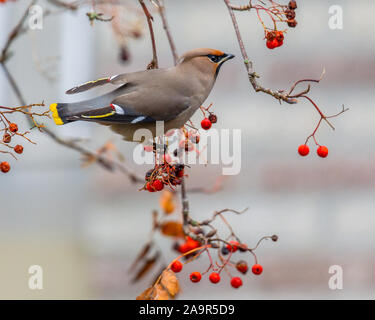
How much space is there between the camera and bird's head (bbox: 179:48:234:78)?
4.14 ft

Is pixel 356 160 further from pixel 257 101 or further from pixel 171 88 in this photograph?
pixel 171 88

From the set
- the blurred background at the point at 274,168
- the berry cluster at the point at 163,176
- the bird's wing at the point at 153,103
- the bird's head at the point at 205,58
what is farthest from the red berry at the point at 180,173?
the blurred background at the point at 274,168

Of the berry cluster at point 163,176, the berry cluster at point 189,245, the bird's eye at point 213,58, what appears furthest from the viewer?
the berry cluster at point 189,245

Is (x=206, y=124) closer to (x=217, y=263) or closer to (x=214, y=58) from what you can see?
(x=214, y=58)

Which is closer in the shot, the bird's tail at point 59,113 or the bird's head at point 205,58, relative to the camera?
the bird's tail at point 59,113

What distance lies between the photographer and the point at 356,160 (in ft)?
9.81

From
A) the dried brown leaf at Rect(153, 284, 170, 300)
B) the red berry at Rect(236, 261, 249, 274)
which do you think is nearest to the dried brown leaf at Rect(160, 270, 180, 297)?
the dried brown leaf at Rect(153, 284, 170, 300)

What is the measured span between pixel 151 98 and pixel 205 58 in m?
0.13

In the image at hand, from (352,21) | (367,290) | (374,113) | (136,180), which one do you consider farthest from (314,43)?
(136,180)

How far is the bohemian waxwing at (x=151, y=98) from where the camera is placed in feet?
3.65

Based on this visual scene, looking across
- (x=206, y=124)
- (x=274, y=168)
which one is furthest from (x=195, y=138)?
(x=274, y=168)

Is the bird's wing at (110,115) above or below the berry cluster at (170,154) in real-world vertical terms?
above

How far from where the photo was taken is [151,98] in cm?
122

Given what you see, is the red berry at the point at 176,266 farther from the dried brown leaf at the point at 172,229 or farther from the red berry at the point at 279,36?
the red berry at the point at 279,36
